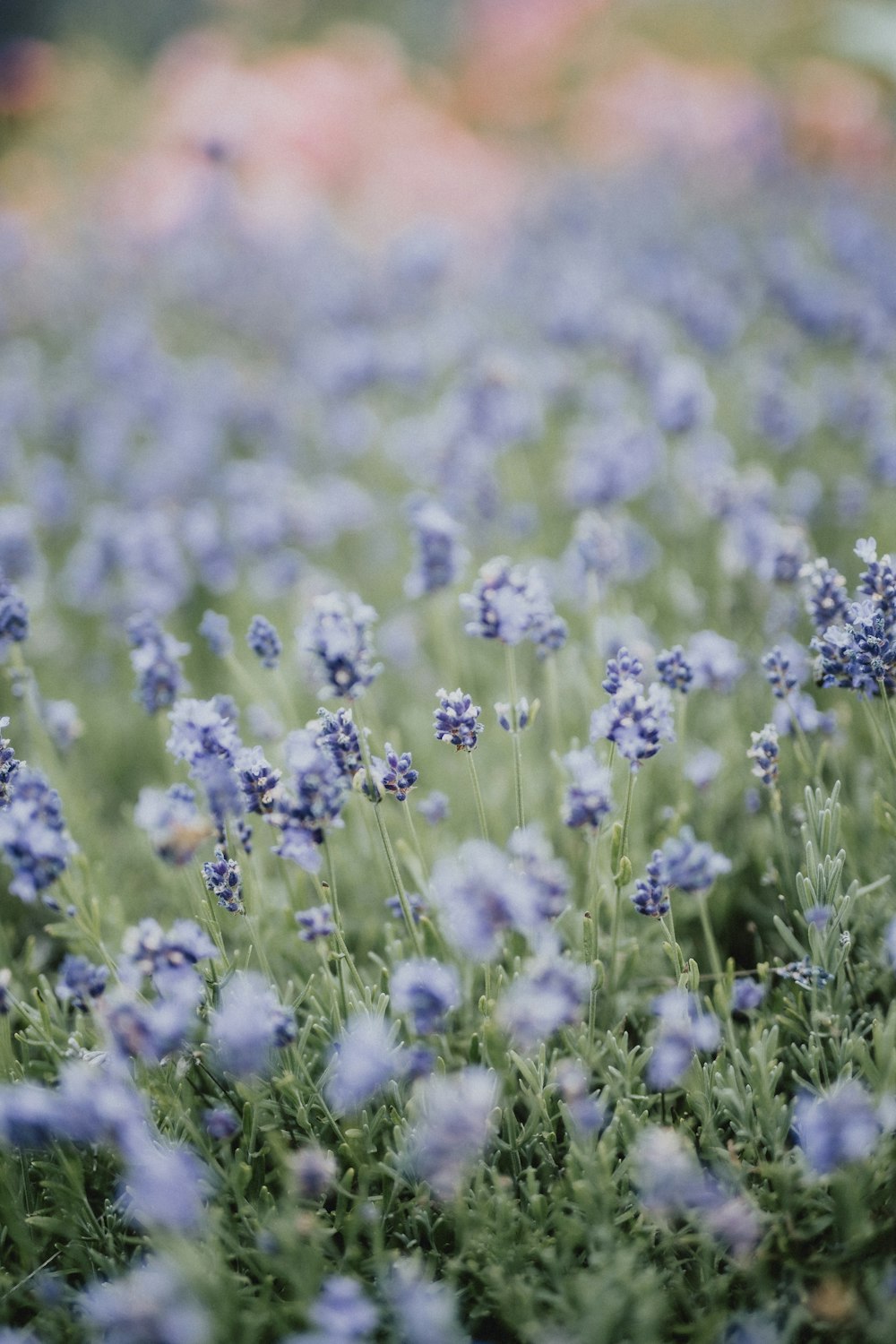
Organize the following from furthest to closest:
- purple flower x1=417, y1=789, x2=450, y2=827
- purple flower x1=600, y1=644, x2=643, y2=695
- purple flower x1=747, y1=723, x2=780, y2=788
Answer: purple flower x1=417, y1=789, x2=450, y2=827
purple flower x1=747, y1=723, x2=780, y2=788
purple flower x1=600, y1=644, x2=643, y2=695

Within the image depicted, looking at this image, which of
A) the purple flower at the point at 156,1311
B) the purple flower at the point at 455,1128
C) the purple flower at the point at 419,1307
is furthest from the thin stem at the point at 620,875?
the purple flower at the point at 156,1311

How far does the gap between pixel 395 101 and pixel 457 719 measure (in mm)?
10902

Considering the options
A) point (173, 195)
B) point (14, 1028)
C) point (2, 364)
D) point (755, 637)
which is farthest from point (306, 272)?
point (14, 1028)

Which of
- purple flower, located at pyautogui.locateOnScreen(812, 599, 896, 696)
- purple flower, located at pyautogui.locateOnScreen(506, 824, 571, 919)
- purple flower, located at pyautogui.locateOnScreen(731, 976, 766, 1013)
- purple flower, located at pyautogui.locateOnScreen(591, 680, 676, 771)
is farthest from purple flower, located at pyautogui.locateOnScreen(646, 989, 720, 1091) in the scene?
purple flower, located at pyautogui.locateOnScreen(812, 599, 896, 696)

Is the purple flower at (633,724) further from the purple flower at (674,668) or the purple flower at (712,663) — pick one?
the purple flower at (712,663)

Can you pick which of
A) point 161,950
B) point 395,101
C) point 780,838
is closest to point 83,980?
point 161,950

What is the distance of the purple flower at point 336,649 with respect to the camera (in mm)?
1570

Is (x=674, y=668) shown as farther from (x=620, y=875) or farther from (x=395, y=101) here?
(x=395, y=101)

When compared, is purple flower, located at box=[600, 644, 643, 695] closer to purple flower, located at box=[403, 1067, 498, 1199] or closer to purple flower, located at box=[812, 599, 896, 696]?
purple flower, located at box=[812, 599, 896, 696]

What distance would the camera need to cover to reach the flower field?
4.63 feet

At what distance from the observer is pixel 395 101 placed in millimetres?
10609

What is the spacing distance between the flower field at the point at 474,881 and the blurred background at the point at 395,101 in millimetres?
4575

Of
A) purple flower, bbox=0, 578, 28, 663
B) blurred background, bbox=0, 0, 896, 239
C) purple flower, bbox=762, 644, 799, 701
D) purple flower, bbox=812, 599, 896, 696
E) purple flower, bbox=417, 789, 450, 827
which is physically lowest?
purple flower, bbox=0, 578, 28, 663

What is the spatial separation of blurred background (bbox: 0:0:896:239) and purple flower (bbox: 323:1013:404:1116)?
21.3 ft
